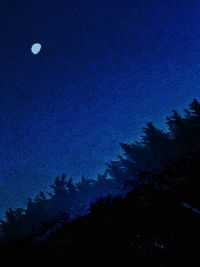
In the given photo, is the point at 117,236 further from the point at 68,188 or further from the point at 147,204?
the point at 68,188

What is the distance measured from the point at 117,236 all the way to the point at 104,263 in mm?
972

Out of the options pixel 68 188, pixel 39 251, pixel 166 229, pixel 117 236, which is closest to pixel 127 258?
pixel 117 236

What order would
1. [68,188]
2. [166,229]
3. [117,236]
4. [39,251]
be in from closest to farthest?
[166,229] < [117,236] < [39,251] < [68,188]

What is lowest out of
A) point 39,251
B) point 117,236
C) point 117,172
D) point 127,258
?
point 127,258

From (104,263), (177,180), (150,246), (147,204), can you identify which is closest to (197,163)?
(177,180)

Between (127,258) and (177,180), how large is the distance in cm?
340

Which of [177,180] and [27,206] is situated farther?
[27,206]

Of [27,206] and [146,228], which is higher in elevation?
[27,206]

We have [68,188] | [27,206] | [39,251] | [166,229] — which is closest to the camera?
[166,229]

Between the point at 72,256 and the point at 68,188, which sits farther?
the point at 68,188

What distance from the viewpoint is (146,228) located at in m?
10.9

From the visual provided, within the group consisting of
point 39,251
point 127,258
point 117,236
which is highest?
point 39,251

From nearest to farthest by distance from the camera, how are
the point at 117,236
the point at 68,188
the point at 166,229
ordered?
the point at 166,229
the point at 117,236
the point at 68,188

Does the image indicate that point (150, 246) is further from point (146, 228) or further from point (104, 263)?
point (104, 263)
